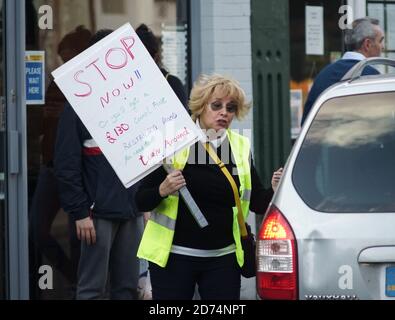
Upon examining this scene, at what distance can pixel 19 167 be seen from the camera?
808 centimetres

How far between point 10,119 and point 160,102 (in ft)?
8.68

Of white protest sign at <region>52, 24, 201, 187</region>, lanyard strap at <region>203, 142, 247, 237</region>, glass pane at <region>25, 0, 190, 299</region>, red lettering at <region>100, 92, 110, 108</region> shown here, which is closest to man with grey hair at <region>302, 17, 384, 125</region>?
glass pane at <region>25, 0, 190, 299</region>

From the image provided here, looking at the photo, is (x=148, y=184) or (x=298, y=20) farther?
(x=298, y=20)

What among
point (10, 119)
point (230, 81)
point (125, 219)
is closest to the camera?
point (230, 81)

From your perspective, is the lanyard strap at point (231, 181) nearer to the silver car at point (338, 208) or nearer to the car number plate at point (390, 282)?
the silver car at point (338, 208)

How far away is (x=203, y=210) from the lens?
5832 mm

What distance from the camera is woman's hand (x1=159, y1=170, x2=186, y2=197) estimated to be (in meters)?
5.66

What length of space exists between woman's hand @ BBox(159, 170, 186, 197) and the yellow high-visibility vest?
0.13m

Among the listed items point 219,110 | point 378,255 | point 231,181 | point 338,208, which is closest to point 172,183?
point 231,181

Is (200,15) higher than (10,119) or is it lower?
higher

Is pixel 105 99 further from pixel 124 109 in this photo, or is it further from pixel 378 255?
pixel 378 255

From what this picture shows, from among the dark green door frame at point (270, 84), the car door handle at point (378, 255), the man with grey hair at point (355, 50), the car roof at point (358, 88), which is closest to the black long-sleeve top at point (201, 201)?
the car roof at point (358, 88)
